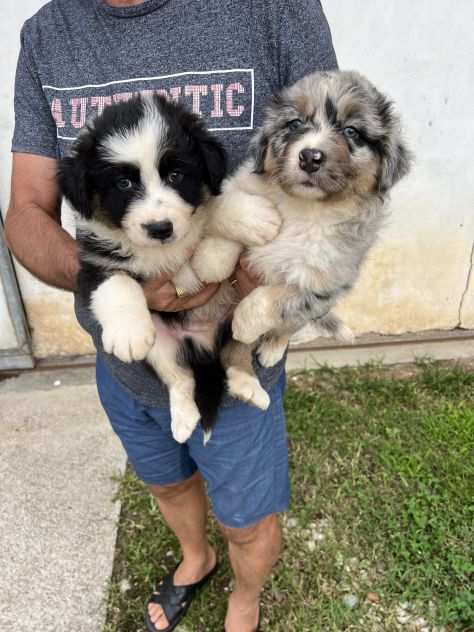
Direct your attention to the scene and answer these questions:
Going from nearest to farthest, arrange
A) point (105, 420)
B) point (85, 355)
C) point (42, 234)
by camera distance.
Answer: point (42, 234) → point (105, 420) → point (85, 355)

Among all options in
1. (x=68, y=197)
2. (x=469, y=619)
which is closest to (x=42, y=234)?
(x=68, y=197)

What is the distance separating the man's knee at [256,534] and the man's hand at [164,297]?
0.84 m

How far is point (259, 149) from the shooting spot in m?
1.84

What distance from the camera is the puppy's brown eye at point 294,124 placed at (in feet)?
5.82

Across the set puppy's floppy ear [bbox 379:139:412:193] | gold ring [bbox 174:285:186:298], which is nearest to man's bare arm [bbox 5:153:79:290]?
gold ring [bbox 174:285:186:298]

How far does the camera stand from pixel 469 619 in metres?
2.36

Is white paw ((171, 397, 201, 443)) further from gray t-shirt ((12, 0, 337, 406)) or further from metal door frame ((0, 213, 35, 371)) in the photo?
metal door frame ((0, 213, 35, 371))

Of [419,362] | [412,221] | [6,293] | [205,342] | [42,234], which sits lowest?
[419,362]

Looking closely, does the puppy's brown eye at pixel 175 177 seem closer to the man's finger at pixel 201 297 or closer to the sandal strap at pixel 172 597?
the man's finger at pixel 201 297

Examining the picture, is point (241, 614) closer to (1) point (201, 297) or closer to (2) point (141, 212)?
(1) point (201, 297)

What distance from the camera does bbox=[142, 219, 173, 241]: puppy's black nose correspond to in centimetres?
160

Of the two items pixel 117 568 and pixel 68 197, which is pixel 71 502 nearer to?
pixel 117 568

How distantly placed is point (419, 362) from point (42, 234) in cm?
283

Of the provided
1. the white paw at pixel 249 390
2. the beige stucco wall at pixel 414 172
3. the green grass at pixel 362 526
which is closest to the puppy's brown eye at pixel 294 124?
the white paw at pixel 249 390
